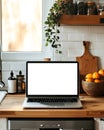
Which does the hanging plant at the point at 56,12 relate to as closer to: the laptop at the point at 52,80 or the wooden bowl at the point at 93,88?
the laptop at the point at 52,80

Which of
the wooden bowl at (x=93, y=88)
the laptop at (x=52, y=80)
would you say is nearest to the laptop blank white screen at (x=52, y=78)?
the laptop at (x=52, y=80)

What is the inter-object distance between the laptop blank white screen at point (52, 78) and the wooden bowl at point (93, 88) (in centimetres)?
15

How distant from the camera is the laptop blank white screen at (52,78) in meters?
2.52

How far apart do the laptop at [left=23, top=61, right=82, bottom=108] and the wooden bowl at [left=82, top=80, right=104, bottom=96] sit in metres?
0.15

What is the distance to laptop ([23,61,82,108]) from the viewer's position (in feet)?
8.25

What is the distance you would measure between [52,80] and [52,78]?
0.02 metres

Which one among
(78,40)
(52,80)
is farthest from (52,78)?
(78,40)

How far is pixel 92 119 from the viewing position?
2.24m

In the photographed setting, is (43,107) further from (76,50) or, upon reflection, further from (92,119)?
(76,50)

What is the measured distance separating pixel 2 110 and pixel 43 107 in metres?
0.28

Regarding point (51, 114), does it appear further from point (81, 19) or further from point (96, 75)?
point (81, 19)

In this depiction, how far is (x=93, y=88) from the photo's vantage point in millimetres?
2617

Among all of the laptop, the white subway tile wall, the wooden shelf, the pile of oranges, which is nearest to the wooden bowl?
the pile of oranges

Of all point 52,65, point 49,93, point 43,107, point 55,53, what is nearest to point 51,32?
point 55,53
